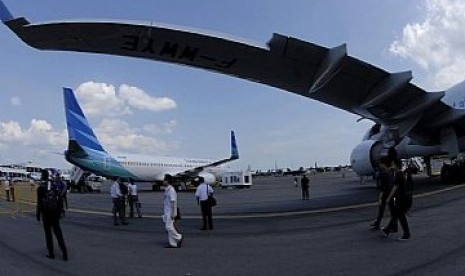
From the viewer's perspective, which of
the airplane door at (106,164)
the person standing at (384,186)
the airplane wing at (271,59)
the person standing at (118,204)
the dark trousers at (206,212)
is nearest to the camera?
the person standing at (384,186)

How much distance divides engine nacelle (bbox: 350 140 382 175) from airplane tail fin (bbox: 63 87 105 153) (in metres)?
25.9

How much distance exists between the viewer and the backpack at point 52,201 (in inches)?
378

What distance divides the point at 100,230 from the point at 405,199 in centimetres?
922

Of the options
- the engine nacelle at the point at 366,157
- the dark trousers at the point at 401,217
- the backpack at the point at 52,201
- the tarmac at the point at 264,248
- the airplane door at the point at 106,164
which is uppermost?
the airplane door at the point at 106,164

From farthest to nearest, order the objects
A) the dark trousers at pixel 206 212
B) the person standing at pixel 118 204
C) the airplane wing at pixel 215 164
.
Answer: the airplane wing at pixel 215 164
the person standing at pixel 118 204
the dark trousers at pixel 206 212

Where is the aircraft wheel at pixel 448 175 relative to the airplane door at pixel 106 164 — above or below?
below

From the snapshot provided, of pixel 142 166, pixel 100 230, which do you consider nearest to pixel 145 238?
pixel 100 230

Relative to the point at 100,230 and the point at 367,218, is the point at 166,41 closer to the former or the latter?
the point at 100,230

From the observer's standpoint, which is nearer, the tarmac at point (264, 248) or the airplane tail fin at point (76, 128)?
the tarmac at point (264, 248)

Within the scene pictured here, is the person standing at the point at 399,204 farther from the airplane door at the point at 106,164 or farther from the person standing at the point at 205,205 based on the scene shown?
the airplane door at the point at 106,164

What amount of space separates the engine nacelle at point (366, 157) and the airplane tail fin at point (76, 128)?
1021 inches

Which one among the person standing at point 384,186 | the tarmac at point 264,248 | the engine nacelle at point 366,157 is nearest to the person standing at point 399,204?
the tarmac at point 264,248

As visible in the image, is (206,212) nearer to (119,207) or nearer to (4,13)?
(119,207)

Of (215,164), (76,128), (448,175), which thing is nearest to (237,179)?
(215,164)
